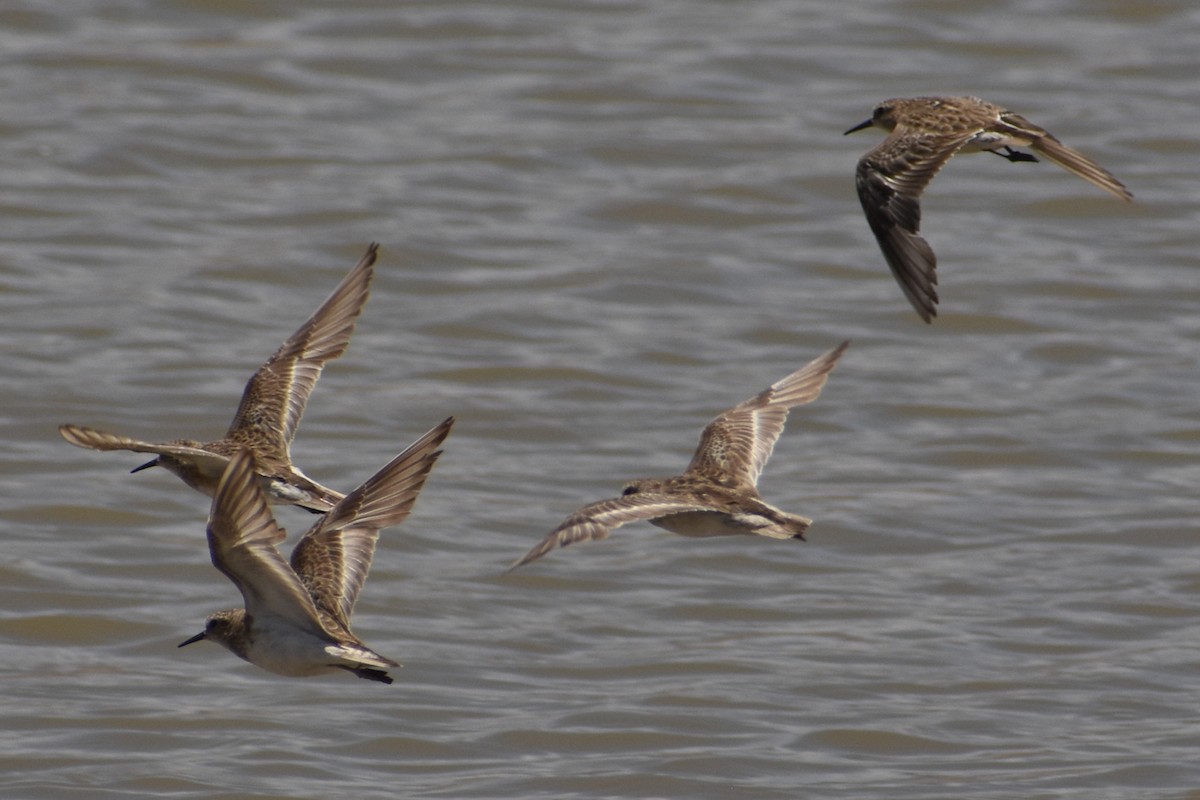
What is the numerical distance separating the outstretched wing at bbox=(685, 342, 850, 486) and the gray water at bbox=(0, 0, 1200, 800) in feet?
5.62

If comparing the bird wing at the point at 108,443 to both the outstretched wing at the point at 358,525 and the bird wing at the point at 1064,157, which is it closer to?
the outstretched wing at the point at 358,525

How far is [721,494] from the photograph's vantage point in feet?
32.9

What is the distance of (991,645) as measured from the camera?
1298cm

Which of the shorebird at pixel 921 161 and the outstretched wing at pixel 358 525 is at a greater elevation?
the shorebird at pixel 921 161

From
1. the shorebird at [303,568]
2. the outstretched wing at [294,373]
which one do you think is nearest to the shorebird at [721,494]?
the shorebird at [303,568]

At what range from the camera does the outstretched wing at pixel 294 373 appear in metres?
10.8

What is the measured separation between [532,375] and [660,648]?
3979 millimetres

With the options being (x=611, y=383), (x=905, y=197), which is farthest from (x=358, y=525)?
(x=611, y=383)

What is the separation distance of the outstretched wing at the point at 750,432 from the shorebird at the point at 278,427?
184 centimetres

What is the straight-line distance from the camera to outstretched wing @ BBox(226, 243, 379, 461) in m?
10.8

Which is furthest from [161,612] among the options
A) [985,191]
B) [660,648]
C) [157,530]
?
[985,191]

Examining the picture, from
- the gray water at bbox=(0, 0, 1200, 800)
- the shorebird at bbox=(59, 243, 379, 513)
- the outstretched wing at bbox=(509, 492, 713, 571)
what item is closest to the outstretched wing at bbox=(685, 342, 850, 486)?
the outstretched wing at bbox=(509, 492, 713, 571)

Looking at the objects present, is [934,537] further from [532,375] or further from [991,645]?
[532,375]

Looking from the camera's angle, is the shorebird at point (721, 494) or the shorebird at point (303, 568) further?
the shorebird at point (721, 494)
